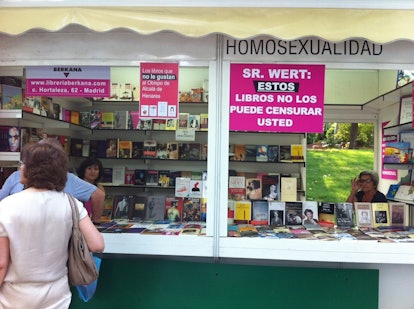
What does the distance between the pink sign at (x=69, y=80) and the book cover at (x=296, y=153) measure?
2648mm

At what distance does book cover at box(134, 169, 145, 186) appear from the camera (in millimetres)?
4762

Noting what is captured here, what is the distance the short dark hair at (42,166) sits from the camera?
1.63 m

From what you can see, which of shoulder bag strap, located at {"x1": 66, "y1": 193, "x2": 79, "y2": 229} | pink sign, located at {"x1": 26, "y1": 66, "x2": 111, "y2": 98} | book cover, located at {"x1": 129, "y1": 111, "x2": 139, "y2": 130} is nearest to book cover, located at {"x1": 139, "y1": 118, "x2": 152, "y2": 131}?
book cover, located at {"x1": 129, "y1": 111, "x2": 139, "y2": 130}

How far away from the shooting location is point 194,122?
413 centimetres

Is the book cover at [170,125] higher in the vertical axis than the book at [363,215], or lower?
higher

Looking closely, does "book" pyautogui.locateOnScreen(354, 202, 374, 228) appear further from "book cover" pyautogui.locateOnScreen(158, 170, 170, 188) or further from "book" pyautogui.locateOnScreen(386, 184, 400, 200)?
"book cover" pyautogui.locateOnScreen(158, 170, 170, 188)

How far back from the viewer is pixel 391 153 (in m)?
4.57

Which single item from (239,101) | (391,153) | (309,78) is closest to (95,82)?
(239,101)

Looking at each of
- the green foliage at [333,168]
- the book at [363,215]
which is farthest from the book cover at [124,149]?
the book at [363,215]

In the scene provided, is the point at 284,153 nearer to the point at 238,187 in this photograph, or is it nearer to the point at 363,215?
the point at 238,187

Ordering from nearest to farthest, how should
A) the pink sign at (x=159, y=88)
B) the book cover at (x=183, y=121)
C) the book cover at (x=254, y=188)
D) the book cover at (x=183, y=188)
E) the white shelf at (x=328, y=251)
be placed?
the white shelf at (x=328, y=251) < the pink sign at (x=159, y=88) < the book cover at (x=183, y=188) < the book cover at (x=254, y=188) < the book cover at (x=183, y=121)

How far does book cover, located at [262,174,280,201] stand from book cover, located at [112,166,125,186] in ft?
6.01

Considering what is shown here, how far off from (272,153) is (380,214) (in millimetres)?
1808

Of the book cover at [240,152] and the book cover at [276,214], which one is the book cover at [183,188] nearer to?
the book cover at [276,214]
